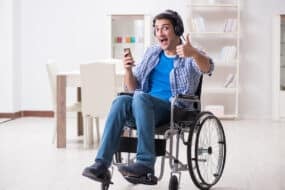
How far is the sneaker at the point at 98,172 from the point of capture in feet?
7.88

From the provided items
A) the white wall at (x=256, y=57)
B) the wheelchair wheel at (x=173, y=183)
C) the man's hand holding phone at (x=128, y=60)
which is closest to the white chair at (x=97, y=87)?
the man's hand holding phone at (x=128, y=60)

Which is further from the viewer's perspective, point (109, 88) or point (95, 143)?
point (95, 143)

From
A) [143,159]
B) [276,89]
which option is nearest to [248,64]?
[276,89]

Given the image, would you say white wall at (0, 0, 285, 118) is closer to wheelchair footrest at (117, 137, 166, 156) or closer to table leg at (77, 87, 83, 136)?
table leg at (77, 87, 83, 136)

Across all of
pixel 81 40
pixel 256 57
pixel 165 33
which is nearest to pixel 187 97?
pixel 165 33

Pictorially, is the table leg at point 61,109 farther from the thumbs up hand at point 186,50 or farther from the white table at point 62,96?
the thumbs up hand at point 186,50

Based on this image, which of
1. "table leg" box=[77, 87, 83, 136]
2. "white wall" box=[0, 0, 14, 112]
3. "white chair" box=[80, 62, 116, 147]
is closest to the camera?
"white chair" box=[80, 62, 116, 147]

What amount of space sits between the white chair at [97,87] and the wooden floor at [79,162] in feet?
1.16

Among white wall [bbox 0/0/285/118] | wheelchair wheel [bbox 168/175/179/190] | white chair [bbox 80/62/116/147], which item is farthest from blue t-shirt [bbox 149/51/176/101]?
white wall [bbox 0/0/285/118]

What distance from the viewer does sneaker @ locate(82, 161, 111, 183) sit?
2.40 m

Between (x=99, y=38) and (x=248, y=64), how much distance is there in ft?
6.84

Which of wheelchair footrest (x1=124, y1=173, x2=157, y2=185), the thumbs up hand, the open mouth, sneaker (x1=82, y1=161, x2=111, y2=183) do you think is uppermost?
the open mouth

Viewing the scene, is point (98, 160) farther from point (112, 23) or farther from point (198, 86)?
point (112, 23)

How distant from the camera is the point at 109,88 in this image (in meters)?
4.03
